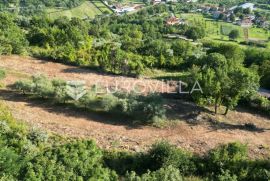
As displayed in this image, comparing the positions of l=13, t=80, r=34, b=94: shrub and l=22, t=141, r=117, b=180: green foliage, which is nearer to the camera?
l=22, t=141, r=117, b=180: green foliage

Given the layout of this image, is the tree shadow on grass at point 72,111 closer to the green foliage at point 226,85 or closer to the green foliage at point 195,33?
the green foliage at point 226,85

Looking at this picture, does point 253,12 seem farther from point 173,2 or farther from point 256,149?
point 256,149

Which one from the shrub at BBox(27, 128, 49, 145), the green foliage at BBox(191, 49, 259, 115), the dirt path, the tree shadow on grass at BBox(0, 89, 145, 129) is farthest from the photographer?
the green foliage at BBox(191, 49, 259, 115)

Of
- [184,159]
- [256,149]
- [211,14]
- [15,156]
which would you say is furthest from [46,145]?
[211,14]

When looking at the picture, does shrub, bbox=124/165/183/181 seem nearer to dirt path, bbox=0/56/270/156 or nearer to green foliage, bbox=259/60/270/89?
dirt path, bbox=0/56/270/156

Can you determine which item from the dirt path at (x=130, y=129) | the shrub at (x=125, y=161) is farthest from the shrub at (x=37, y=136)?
the shrub at (x=125, y=161)

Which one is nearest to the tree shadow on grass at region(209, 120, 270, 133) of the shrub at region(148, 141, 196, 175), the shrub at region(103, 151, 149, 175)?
the shrub at region(148, 141, 196, 175)

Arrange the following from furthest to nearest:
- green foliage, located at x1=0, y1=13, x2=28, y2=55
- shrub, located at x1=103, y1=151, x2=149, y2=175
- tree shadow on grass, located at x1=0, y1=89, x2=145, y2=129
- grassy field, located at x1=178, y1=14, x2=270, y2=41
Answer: grassy field, located at x1=178, y1=14, x2=270, y2=41, green foliage, located at x1=0, y1=13, x2=28, y2=55, tree shadow on grass, located at x1=0, y1=89, x2=145, y2=129, shrub, located at x1=103, y1=151, x2=149, y2=175

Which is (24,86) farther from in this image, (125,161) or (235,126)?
(235,126)
